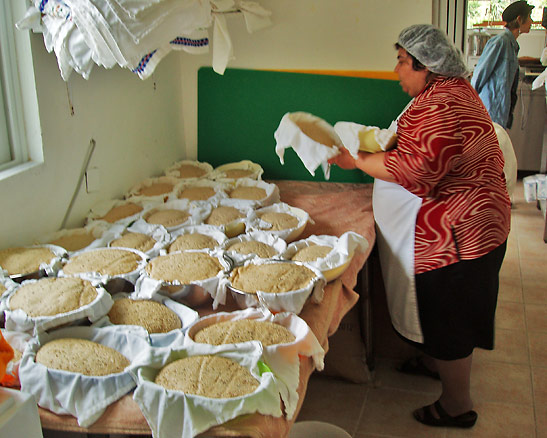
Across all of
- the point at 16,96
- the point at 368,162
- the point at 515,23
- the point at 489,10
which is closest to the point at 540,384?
the point at 368,162

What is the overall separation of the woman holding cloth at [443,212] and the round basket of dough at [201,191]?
2.32 ft

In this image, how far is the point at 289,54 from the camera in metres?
3.03

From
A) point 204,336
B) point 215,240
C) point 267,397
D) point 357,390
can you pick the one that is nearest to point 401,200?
point 215,240

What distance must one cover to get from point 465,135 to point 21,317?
139 cm

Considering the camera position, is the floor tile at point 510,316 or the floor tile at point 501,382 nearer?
the floor tile at point 501,382

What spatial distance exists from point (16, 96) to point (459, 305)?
67.5 inches

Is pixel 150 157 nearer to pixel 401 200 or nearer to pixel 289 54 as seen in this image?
pixel 289 54

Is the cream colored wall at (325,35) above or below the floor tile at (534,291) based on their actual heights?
above

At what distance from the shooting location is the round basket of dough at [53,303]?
1.42 m

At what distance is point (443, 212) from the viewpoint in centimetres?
199

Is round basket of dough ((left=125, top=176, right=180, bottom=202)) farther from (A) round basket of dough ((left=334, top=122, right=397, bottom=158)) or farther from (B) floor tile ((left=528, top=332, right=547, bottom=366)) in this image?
(B) floor tile ((left=528, top=332, right=547, bottom=366))

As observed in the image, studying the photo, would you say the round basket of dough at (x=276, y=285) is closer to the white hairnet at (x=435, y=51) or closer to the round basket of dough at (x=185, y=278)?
the round basket of dough at (x=185, y=278)

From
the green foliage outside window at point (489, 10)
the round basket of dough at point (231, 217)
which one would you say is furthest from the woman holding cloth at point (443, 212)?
the green foliage outside window at point (489, 10)

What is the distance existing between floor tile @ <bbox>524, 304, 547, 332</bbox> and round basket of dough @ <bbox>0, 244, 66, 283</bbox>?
7.81ft
